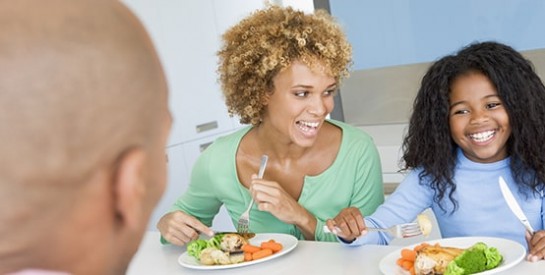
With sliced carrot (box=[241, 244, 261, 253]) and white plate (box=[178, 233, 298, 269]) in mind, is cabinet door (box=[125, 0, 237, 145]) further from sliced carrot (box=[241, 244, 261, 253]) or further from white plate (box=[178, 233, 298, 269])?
sliced carrot (box=[241, 244, 261, 253])

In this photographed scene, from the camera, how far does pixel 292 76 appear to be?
1896mm

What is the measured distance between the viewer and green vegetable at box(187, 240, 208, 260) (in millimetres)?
1668

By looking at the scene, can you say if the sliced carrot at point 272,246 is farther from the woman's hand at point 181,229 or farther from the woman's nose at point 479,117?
the woman's nose at point 479,117

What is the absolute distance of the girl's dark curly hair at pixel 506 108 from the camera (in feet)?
5.59

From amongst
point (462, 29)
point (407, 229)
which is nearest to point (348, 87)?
point (462, 29)

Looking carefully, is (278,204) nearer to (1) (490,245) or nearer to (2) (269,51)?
(2) (269,51)

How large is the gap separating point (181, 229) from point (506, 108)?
0.81 metres

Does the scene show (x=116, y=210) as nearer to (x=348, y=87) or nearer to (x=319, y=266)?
(x=319, y=266)

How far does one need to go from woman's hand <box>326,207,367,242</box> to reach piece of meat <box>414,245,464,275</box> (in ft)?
0.77

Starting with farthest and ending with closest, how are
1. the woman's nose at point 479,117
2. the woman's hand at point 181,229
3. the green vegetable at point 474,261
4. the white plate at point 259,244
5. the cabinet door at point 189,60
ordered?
the cabinet door at point 189,60
the woman's hand at point 181,229
the woman's nose at point 479,117
the white plate at point 259,244
the green vegetable at point 474,261

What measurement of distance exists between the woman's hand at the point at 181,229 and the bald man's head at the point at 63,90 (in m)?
1.42

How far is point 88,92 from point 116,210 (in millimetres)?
73

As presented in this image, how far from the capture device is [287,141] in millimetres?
1982

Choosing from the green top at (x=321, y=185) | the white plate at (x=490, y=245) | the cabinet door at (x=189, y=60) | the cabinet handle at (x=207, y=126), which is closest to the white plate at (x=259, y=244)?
the green top at (x=321, y=185)
